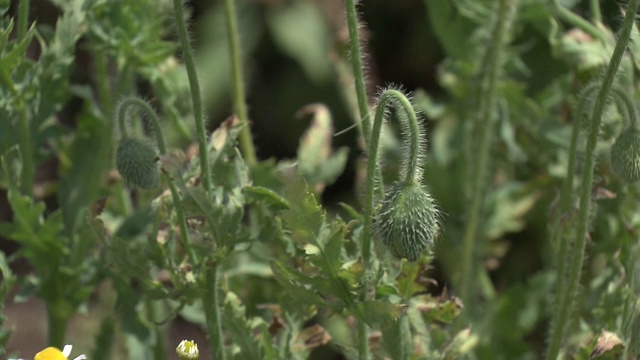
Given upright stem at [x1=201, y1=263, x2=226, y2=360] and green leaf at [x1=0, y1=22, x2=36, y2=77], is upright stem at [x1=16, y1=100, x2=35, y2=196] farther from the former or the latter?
upright stem at [x1=201, y1=263, x2=226, y2=360]

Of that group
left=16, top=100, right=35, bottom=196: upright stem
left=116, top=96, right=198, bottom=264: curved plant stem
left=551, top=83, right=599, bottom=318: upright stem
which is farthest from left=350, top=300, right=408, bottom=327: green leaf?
left=16, top=100, right=35, bottom=196: upright stem

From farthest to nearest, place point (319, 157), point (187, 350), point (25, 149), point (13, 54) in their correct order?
point (319, 157), point (25, 149), point (13, 54), point (187, 350)

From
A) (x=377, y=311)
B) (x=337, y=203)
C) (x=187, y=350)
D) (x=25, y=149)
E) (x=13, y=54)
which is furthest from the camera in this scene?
(x=25, y=149)

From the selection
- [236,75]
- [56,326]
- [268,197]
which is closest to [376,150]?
[268,197]

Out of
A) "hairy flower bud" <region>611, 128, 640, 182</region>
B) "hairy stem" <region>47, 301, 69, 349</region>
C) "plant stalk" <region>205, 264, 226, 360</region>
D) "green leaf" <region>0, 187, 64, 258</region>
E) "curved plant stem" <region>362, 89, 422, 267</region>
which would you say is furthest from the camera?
"hairy stem" <region>47, 301, 69, 349</region>

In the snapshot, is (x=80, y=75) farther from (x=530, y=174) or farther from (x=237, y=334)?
(x=237, y=334)

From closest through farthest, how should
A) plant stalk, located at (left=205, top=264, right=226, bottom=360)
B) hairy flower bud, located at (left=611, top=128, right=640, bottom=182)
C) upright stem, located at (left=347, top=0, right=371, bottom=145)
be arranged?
upright stem, located at (left=347, top=0, right=371, bottom=145) < hairy flower bud, located at (left=611, top=128, right=640, bottom=182) < plant stalk, located at (left=205, top=264, right=226, bottom=360)

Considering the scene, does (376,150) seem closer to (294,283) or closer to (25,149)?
(294,283)
